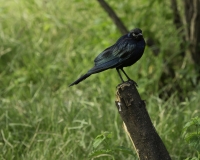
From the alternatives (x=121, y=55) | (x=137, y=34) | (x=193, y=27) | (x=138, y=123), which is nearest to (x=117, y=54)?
(x=121, y=55)

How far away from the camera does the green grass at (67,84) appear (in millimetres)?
4621

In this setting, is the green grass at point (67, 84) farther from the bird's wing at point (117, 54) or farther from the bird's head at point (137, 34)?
the bird's head at point (137, 34)

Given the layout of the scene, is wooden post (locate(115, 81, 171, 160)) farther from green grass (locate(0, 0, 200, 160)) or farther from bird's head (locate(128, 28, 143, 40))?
green grass (locate(0, 0, 200, 160))

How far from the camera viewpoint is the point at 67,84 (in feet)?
20.6

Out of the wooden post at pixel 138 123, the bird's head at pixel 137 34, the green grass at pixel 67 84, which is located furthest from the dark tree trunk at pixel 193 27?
the wooden post at pixel 138 123

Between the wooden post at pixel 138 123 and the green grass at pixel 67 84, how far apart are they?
0.84m

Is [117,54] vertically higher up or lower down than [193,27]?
lower down

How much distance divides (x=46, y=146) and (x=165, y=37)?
2.26m

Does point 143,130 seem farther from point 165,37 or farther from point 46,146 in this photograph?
point 165,37

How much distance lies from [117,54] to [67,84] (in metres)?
2.81

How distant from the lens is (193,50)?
5.91 meters

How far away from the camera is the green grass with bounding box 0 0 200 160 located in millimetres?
4621

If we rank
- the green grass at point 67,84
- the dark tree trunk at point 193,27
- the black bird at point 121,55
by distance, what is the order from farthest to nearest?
the dark tree trunk at point 193,27 < the green grass at point 67,84 < the black bird at point 121,55

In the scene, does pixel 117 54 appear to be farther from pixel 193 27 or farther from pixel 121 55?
pixel 193 27
